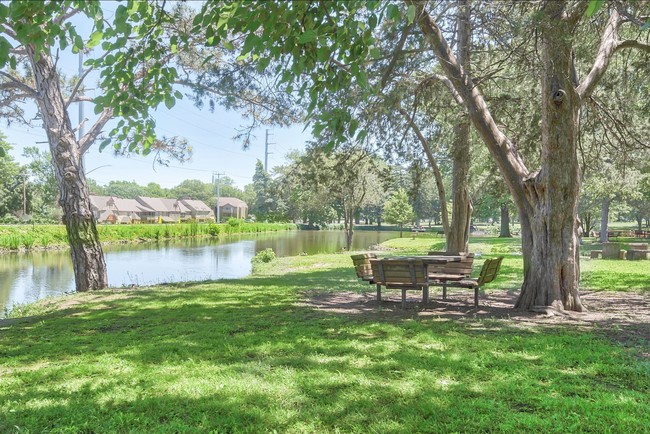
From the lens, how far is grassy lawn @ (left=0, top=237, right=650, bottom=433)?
10.5 feet

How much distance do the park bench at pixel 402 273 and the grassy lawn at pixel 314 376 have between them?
647mm

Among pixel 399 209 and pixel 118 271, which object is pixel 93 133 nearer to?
pixel 118 271

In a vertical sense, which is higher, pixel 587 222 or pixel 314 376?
pixel 587 222

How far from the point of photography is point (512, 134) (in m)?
12.0

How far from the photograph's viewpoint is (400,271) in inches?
293

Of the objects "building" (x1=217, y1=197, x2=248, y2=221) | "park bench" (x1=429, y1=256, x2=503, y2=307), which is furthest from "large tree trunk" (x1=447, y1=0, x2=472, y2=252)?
"building" (x1=217, y1=197, x2=248, y2=221)

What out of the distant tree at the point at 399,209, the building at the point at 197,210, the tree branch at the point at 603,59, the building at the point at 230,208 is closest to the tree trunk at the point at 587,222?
the distant tree at the point at 399,209

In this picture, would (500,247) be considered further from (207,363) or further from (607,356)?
(207,363)

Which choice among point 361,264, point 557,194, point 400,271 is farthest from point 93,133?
point 557,194

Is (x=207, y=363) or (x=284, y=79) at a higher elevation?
(x=284, y=79)

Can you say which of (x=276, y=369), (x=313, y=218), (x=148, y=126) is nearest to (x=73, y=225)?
(x=148, y=126)

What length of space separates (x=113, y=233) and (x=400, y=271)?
40.6 m

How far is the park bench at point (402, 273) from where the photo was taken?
24.0ft

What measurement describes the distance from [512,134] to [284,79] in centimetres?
989
